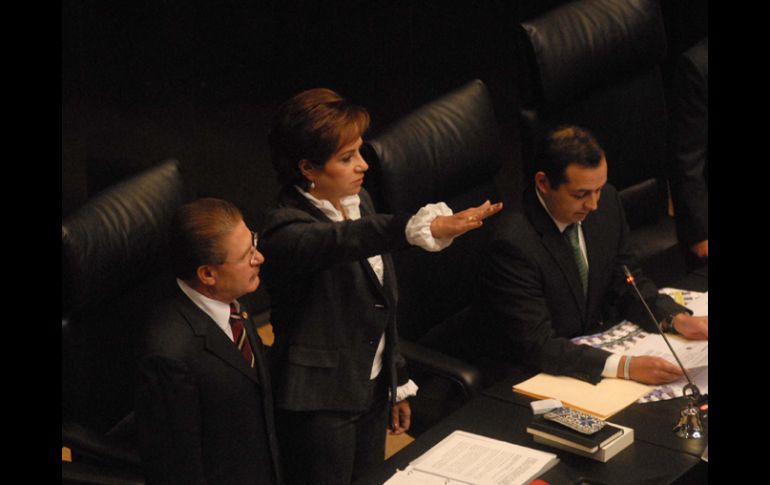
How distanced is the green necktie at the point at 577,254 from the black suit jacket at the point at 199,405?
1.00 meters

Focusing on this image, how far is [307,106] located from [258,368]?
21.9 inches

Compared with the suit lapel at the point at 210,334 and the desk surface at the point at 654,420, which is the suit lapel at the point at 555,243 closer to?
the desk surface at the point at 654,420

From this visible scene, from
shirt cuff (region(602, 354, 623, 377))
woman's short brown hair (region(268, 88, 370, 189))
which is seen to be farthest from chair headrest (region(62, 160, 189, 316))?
shirt cuff (region(602, 354, 623, 377))

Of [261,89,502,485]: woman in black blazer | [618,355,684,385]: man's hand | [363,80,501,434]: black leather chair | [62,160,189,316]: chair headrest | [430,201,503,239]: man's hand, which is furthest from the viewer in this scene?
[363,80,501,434]: black leather chair

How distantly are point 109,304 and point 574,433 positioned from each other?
1.09m

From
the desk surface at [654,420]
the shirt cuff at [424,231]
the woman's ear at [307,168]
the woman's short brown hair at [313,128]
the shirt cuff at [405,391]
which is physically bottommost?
the shirt cuff at [405,391]

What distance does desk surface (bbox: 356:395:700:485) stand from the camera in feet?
6.69

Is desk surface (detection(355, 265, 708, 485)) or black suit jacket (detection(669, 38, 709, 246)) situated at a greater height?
black suit jacket (detection(669, 38, 709, 246))

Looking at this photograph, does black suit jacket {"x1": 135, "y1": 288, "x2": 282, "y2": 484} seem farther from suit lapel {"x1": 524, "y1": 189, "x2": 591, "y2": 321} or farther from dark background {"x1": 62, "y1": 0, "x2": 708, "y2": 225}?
dark background {"x1": 62, "y1": 0, "x2": 708, "y2": 225}

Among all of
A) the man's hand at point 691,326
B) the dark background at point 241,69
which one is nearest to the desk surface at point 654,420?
the man's hand at point 691,326

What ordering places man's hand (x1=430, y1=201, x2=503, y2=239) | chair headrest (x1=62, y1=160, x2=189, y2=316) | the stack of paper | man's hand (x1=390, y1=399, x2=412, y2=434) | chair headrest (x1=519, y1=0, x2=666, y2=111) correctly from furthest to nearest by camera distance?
chair headrest (x1=519, y1=0, x2=666, y2=111) → man's hand (x1=390, y1=399, x2=412, y2=434) → chair headrest (x1=62, y1=160, x2=189, y2=316) → the stack of paper → man's hand (x1=430, y1=201, x2=503, y2=239)

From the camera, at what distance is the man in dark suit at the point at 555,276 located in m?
2.64

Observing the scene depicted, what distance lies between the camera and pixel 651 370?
2418mm

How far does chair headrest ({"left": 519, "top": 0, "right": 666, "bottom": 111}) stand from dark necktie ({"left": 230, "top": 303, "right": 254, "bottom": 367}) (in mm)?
1497
